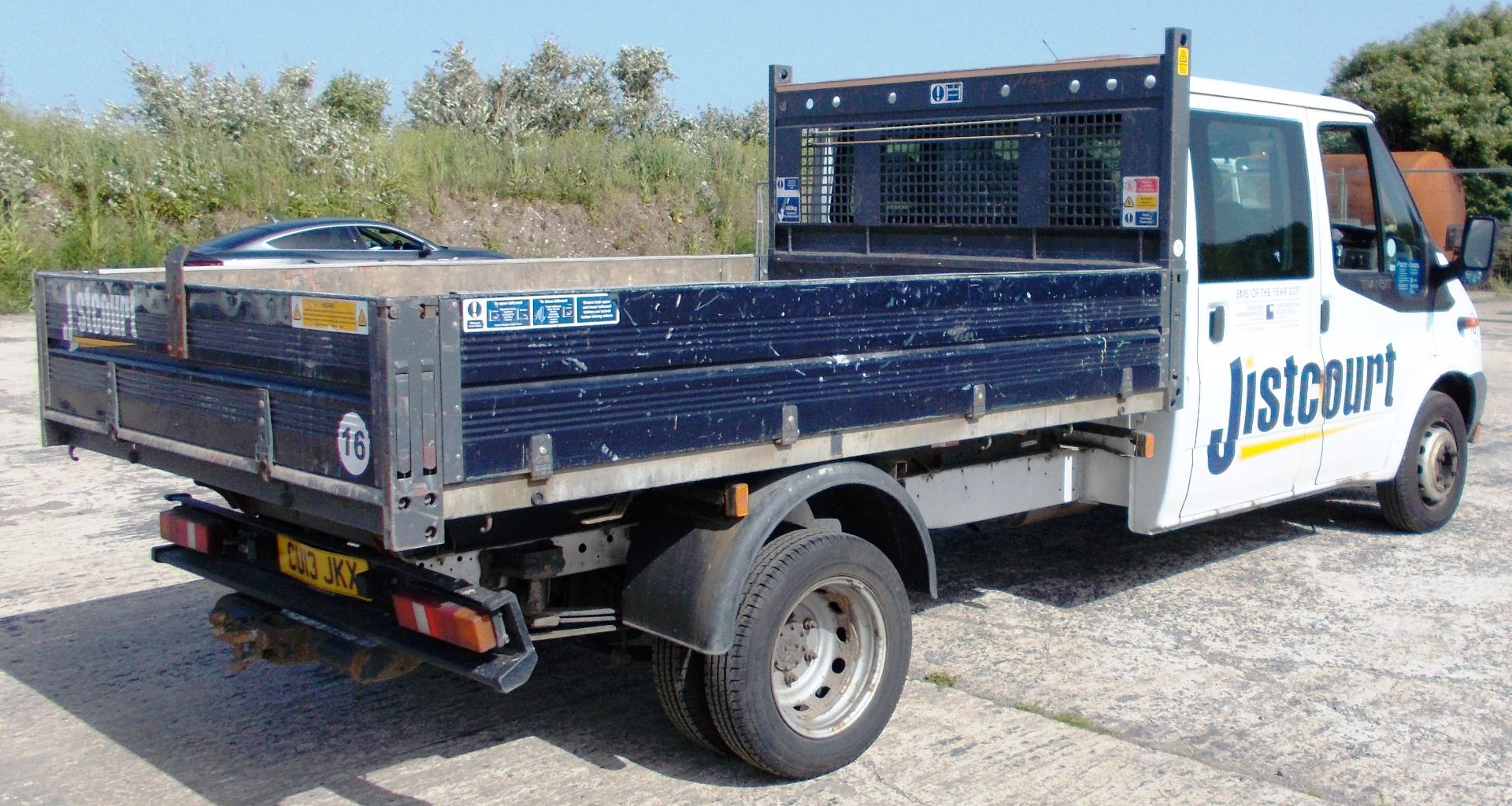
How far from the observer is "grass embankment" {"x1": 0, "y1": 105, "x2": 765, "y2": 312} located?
19.2 m

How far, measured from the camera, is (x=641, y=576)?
406cm

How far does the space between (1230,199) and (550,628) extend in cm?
347

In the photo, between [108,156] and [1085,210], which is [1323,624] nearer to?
[1085,210]

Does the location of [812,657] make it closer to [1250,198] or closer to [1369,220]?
[1250,198]

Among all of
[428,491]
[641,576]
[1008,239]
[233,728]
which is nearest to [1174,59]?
[1008,239]

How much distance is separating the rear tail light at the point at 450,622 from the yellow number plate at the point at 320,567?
0.27 metres

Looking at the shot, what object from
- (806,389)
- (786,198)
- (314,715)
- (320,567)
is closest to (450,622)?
(320,567)

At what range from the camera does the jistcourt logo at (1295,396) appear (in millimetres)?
5859

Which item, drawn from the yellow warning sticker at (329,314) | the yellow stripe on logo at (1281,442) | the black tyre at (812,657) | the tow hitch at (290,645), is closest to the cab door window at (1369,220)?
the yellow stripe on logo at (1281,442)

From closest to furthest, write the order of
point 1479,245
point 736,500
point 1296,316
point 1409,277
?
point 736,500 → point 1296,316 → point 1479,245 → point 1409,277

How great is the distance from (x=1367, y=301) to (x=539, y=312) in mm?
4673

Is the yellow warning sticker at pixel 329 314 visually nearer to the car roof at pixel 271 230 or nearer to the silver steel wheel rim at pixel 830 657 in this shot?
the silver steel wheel rim at pixel 830 657

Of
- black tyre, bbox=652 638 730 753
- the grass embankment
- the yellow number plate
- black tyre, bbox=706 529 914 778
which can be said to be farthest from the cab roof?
the grass embankment

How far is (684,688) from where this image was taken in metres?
4.12
